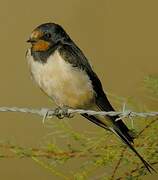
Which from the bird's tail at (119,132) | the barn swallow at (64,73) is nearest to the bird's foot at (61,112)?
the barn swallow at (64,73)

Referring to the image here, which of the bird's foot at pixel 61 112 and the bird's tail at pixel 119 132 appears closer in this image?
the bird's tail at pixel 119 132

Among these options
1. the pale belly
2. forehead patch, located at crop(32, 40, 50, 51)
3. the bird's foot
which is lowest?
the bird's foot

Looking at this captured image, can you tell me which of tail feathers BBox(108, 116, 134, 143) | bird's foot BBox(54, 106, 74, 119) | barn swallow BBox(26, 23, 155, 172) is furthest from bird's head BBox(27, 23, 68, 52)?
tail feathers BBox(108, 116, 134, 143)

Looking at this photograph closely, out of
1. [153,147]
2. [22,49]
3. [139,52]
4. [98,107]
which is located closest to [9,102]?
A: [22,49]

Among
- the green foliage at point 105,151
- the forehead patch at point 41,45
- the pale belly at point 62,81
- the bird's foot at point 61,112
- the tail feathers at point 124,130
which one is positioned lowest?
the green foliage at point 105,151

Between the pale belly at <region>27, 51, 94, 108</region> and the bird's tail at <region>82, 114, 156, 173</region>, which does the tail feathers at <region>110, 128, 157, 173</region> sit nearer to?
the bird's tail at <region>82, 114, 156, 173</region>

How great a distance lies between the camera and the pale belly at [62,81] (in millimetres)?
2859

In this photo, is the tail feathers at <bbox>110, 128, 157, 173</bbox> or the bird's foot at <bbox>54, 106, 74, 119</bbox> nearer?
the tail feathers at <bbox>110, 128, 157, 173</bbox>

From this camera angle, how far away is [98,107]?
3.06 meters

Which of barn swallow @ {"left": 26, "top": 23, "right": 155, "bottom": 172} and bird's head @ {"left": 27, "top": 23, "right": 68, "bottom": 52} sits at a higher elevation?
bird's head @ {"left": 27, "top": 23, "right": 68, "bottom": 52}

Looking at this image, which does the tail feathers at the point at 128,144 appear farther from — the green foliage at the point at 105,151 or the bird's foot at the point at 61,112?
the bird's foot at the point at 61,112

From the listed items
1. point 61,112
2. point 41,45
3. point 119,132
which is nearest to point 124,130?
point 119,132

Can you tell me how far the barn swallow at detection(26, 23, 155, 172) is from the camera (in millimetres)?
2865

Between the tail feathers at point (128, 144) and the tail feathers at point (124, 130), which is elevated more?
the tail feathers at point (124, 130)
